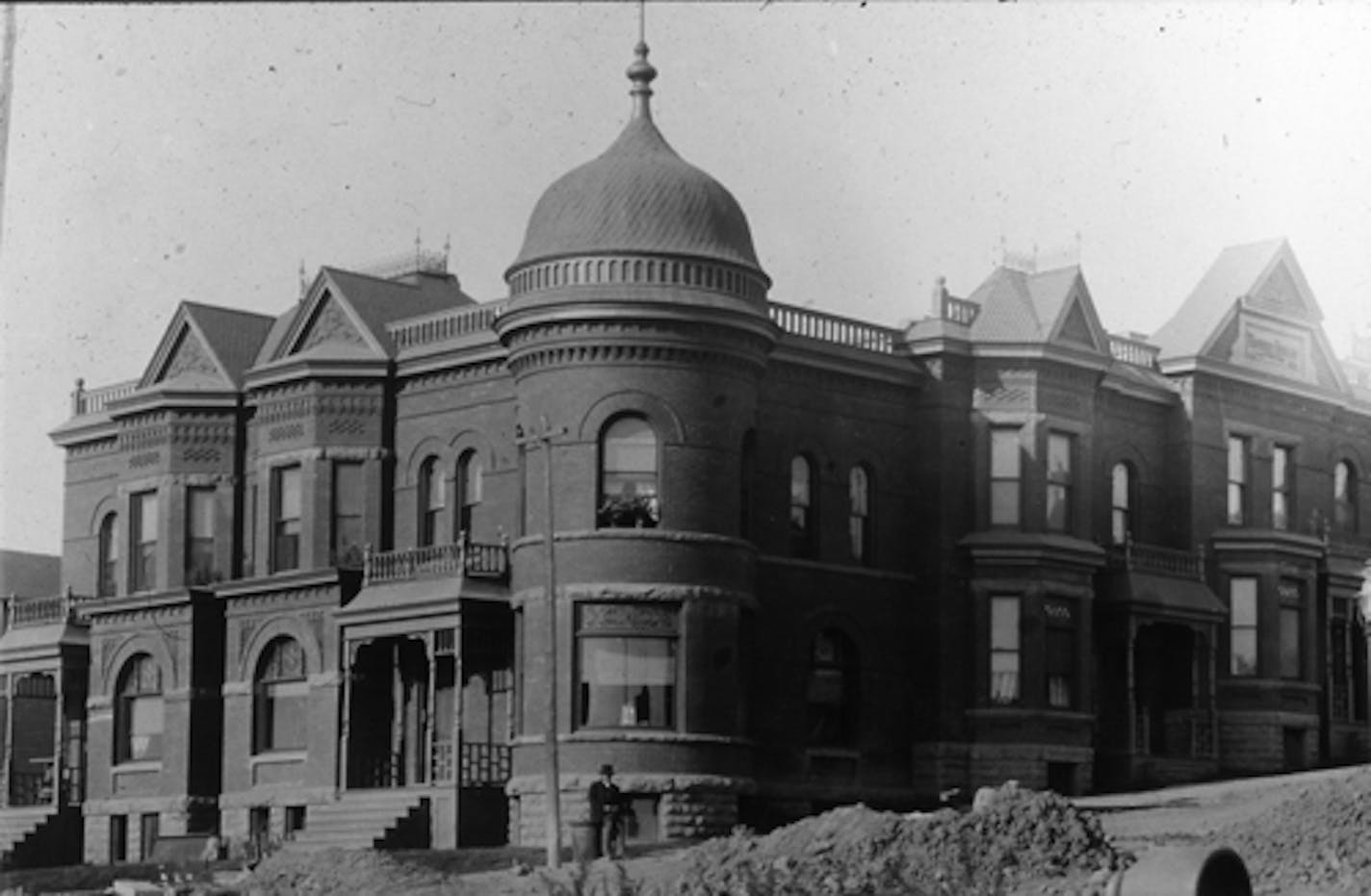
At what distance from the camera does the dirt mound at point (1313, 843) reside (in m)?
30.5

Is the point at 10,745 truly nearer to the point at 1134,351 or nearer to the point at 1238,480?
the point at 1134,351

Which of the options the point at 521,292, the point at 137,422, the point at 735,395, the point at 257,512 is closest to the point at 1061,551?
the point at 735,395

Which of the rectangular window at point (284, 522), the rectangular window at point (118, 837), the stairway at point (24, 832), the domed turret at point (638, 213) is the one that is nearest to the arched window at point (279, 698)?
the rectangular window at point (284, 522)

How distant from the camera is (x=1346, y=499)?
56.8 m

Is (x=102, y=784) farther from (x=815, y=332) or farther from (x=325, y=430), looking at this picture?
(x=815, y=332)

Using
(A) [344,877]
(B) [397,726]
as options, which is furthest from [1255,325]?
(A) [344,877]

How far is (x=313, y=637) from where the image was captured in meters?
48.0

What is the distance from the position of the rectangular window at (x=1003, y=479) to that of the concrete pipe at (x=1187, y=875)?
2513 cm

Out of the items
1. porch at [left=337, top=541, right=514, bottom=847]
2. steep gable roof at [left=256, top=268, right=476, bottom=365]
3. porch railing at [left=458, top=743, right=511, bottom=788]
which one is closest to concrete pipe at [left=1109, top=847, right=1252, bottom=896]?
porch at [left=337, top=541, right=514, bottom=847]

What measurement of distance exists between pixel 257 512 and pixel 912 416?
12.4 metres

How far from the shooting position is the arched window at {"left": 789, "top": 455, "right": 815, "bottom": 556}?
47.2m

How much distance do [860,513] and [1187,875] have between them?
25465mm

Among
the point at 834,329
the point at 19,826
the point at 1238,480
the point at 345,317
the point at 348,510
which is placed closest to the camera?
the point at 834,329

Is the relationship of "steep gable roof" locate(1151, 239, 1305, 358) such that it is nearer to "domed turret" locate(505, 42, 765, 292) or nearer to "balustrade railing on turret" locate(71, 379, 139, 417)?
"domed turret" locate(505, 42, 765, 292)
